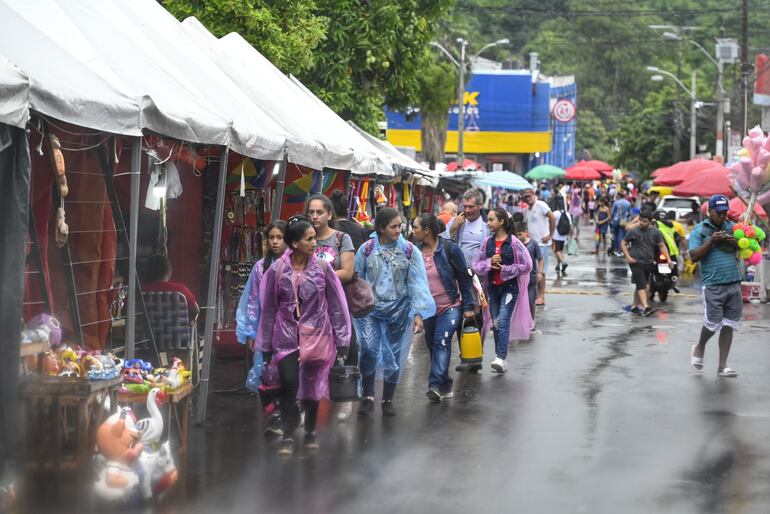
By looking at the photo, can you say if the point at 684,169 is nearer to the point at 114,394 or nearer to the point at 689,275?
the point at 689,275

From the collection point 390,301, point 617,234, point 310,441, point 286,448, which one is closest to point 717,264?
point 390,301

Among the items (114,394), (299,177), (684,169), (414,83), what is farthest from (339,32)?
(114,394)

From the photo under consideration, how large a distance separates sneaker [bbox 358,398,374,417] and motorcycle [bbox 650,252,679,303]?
1098 cm

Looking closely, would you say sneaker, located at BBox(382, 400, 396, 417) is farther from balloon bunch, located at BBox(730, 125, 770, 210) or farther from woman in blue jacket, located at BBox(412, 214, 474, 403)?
balloon bunch, located at BBox(730, 125, 770, 210)

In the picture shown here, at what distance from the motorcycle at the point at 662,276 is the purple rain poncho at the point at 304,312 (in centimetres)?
1260

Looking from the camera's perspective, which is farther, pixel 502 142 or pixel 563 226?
pixel 502 142

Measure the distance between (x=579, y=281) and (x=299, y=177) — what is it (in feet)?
41.7

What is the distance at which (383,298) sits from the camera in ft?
33.3

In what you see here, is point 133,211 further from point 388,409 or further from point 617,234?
point 617,234

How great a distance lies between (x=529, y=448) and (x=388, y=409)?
173cm

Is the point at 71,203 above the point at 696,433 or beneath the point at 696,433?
above

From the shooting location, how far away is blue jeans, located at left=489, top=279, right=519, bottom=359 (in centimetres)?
1262

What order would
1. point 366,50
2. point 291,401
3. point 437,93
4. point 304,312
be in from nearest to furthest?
point 304,312 < point 291,401 < point 366,50 < point 437,93

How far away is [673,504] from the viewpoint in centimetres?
724
